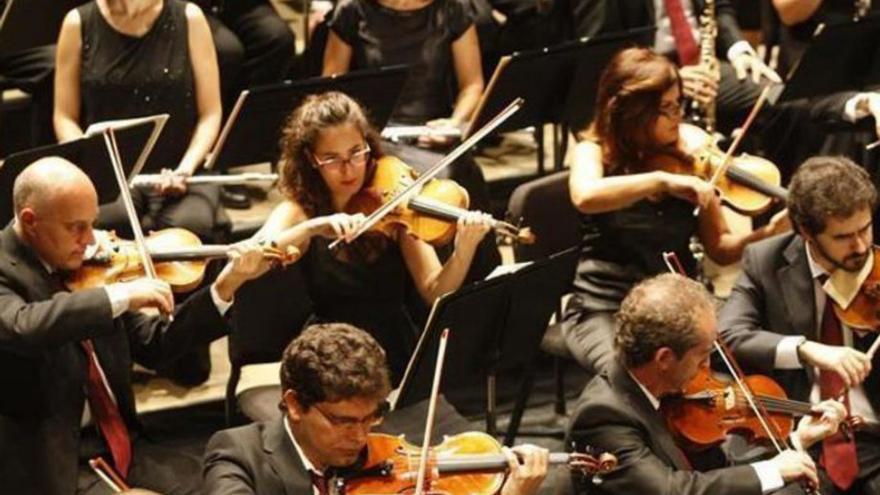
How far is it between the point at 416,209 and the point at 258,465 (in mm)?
1216

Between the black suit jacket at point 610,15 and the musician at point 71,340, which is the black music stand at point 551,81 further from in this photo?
the musician at point 71,340

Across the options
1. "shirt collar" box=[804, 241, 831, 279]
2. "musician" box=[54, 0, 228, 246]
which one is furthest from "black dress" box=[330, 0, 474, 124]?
"shirt collar" box=[804, 241, 831, 279]

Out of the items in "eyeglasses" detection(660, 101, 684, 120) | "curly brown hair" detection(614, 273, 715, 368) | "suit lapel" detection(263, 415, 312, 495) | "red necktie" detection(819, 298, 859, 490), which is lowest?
"red necktie" detection(819, 298, 859, 490)

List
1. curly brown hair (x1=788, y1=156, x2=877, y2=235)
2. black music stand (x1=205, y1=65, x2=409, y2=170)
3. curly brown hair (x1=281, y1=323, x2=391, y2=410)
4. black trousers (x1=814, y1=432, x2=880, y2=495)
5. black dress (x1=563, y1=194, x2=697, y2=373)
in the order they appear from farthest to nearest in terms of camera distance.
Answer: black music stand (x1=205, y1=65, x2=409, y2=170) < black dress (x1=563, y1=194, x2=697, y2=373) < black trousers (x1=814, y1=432, x2=880, y2=495) < curly brown hair (x1=788, y1=156, x2=877, y2=235) < curly brown hair (x1=281, y1=323, x2=391, y2=410)

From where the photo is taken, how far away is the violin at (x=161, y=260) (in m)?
4.09

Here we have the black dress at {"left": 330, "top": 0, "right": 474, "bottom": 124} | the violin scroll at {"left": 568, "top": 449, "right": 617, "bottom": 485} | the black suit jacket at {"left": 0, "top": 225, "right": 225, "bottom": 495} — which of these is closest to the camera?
the violin scroll at {"left": 568, "top": 449, "right": 617, "bottom": 485}

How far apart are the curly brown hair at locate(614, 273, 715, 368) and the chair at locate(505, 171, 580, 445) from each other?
1.07 metres

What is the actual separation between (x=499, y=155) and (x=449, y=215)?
226 cm

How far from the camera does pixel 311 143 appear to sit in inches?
176

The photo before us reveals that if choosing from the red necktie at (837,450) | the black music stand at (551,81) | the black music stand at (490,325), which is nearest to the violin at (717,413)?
the red necktie at (837,450)

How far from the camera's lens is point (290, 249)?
421cm

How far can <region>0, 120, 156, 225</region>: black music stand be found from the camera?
4.46 m

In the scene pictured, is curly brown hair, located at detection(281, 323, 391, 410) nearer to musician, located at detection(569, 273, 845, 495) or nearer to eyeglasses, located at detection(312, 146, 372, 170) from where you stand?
musician, located at detection(569, 273, 845, 495)

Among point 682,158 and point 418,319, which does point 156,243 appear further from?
point 682,158
